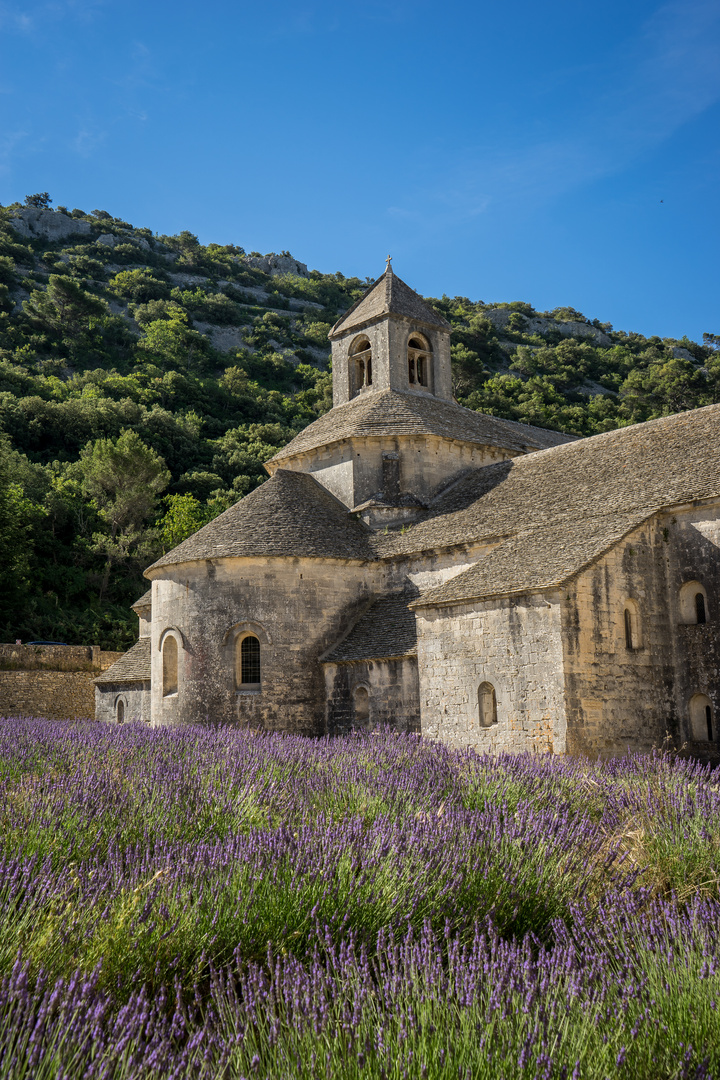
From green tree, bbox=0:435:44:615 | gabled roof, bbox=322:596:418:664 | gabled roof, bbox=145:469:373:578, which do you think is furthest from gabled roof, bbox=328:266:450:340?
green tree, bbox=0:435:44:615

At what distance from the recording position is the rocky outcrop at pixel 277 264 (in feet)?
356

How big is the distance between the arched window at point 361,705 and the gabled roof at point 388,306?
38.3 ft

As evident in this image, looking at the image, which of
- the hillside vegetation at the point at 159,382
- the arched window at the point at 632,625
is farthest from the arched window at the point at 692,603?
the hillside vegetation at the point at 159,382

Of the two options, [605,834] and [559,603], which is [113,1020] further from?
[559,603]

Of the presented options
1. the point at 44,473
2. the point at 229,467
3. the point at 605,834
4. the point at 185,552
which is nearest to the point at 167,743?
the point at 605,834

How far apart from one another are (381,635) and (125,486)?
94.0ft

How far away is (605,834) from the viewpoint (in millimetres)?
6039

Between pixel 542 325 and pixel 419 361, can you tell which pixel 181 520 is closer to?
pixel 419 361

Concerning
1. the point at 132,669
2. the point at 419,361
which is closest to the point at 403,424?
the point at 419,361

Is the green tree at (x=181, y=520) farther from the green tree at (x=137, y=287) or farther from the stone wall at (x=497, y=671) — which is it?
the green tree at (x=137, y=287)

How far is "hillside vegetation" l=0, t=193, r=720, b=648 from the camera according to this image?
39.9 m

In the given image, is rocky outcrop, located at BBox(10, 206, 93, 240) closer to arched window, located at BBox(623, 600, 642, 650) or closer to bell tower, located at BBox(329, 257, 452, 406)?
bell tower, located at BBox(329, 257, 452, 406)

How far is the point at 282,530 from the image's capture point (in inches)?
765

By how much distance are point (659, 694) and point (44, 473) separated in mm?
36364
